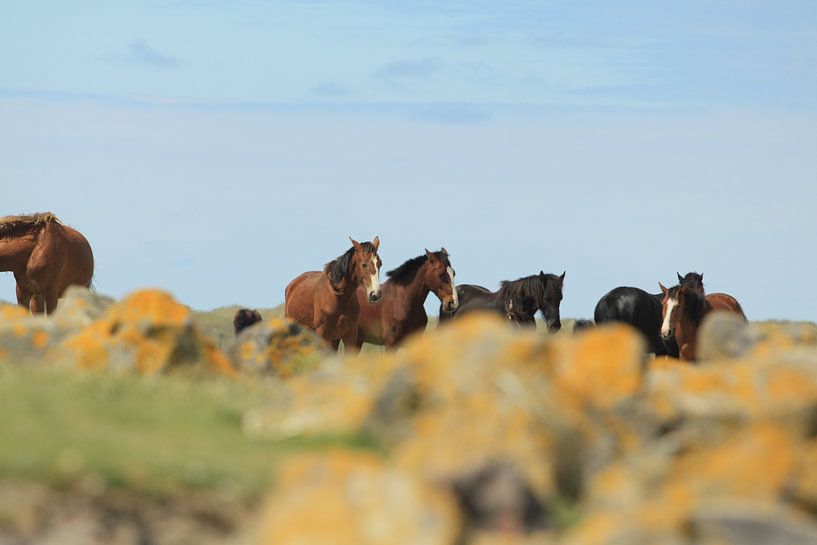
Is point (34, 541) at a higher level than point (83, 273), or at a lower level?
lower

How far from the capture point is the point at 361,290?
102 ft

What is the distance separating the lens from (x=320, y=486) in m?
9.75

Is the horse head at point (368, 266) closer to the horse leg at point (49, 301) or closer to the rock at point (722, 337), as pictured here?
the horse leg at point (49, 301)

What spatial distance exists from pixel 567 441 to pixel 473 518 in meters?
1.75

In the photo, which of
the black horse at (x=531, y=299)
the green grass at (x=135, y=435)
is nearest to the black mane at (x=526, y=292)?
the black horse at (x=531, y=299)

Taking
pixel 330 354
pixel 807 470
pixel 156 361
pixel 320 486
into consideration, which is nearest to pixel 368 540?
pixel 320 486

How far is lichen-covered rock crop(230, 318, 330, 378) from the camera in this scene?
17375 millimetres

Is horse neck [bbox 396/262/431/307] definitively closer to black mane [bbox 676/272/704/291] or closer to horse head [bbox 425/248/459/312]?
horse head [bbox 425/248/459/312]

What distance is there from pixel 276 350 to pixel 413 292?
11627 mm

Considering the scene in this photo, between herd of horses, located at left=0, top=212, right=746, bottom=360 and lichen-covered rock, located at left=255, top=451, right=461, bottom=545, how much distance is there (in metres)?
16.6

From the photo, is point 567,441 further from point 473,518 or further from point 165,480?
point 165,480

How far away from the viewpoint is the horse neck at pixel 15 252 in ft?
94.7

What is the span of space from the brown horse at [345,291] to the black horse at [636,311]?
842cm

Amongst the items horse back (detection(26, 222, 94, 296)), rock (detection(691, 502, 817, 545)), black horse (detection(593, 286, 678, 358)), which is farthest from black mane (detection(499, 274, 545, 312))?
rock (detection(691, 502, 817, 545))
